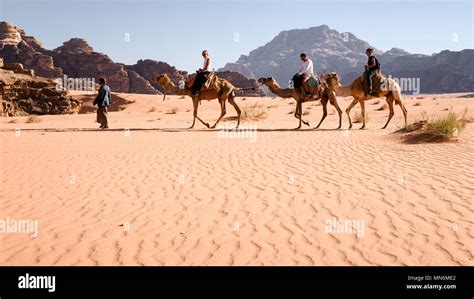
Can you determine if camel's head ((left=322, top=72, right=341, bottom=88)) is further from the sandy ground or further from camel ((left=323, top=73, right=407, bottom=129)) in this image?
the sandy ground

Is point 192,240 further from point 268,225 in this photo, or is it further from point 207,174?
point 207,174

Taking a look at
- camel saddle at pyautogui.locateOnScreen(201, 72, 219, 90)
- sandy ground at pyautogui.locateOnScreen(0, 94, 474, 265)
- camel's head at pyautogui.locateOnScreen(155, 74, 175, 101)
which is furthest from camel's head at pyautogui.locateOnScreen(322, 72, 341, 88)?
camel's head at pyautogui.locateOnScreen(155, 74, 175, 101)

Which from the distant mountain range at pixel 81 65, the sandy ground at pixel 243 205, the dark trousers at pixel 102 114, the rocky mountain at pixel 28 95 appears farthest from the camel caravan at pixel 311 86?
the distant mountain range at pixel 81 65

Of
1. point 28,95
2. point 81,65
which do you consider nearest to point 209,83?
point 28,95

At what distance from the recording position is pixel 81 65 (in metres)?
80.6

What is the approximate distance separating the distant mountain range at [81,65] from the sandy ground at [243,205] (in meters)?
64.1

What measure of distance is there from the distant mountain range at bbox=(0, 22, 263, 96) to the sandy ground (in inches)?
2523

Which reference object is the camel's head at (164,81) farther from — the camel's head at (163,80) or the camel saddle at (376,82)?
the camel saddle at (376,82)

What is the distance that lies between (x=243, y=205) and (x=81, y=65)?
8255 cm

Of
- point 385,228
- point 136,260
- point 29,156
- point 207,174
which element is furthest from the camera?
point 29,156

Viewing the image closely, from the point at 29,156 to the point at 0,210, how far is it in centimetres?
484

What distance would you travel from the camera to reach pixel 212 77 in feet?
50.9

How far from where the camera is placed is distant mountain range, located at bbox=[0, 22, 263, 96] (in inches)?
2879
